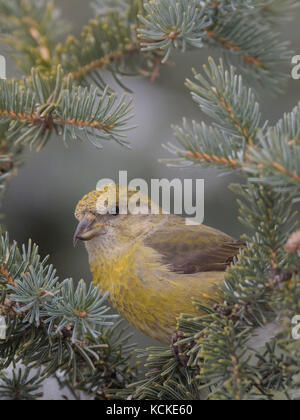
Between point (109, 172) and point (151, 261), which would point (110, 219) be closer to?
point (151, 261)

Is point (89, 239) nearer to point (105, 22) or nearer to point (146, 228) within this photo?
point (146, 228)

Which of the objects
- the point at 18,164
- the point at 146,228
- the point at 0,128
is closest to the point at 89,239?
the point at 146,228

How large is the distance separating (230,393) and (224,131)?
2.52 feet

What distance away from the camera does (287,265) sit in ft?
4.39

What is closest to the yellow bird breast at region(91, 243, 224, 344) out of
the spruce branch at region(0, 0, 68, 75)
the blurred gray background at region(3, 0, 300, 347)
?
the blurred gray background at region(3, 0, 300, 347)

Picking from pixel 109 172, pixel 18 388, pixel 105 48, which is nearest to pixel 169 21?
pixel 105 48

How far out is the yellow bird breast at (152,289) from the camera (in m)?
2.15

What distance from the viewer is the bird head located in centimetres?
240

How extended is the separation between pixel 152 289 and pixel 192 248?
0.40 meters

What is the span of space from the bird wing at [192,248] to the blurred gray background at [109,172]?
45 cm

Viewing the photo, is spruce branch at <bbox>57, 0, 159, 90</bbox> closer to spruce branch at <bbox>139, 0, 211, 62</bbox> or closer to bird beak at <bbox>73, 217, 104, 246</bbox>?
spruce branch at <bbox>139, 0, 211, 62</bbox>

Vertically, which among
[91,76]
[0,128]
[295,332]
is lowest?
[295,332]

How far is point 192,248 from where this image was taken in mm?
2502

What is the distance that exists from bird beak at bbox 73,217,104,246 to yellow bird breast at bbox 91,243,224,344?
165mm
